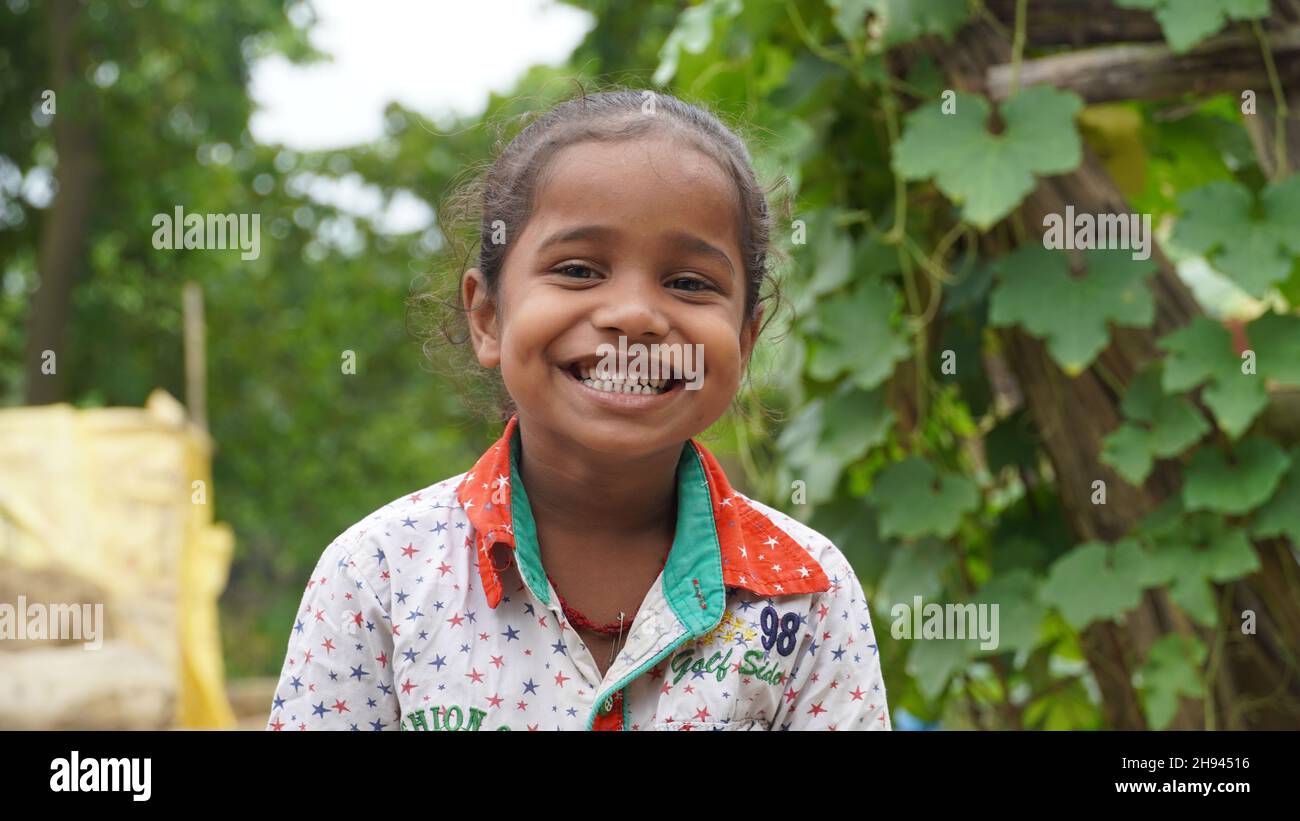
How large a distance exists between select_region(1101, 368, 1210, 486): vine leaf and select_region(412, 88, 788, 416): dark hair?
941mm

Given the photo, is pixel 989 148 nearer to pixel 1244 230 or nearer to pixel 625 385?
pixel 1244 230

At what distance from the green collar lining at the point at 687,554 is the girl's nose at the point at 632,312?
0.73 feet

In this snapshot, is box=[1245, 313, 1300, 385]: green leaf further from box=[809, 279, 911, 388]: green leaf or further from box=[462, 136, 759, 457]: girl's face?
box=[462, 136, 759, 457]: girl's face

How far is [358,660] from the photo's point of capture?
4.25ft

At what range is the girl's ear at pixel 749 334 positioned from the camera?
4.91ft

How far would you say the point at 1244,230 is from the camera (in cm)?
218

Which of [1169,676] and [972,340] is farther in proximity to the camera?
[972,340]

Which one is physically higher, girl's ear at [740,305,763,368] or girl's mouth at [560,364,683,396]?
girl's ear at [740,305,763,368]

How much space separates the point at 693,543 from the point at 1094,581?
115 cm

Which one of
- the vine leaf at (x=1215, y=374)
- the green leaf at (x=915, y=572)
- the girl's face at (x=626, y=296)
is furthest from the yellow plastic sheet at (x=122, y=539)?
the girl's face at (x=626, y=296)

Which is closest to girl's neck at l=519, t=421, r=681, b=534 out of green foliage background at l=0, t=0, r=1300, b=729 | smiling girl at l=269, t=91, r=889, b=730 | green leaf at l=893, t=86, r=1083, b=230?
smiling girl at l=269, t=91, r=889, b=730

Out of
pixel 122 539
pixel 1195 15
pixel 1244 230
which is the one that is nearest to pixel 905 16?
pixel 1195 15

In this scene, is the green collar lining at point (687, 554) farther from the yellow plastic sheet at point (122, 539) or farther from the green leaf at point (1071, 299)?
the yellow plastic sheet at point (122, 539)

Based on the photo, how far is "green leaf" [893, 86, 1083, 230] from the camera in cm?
218
